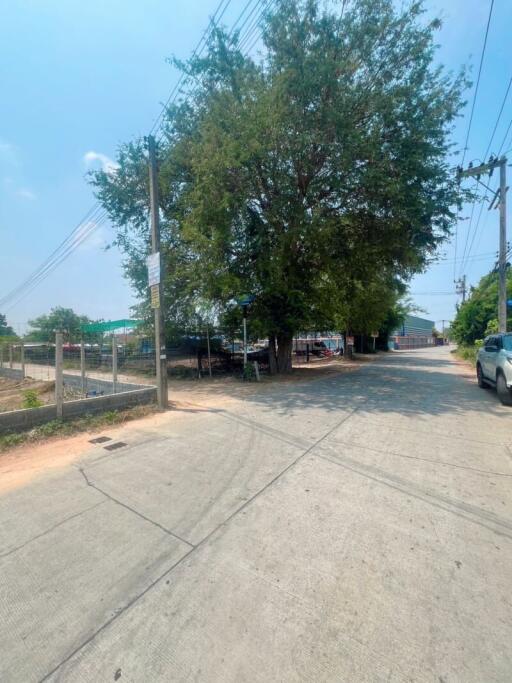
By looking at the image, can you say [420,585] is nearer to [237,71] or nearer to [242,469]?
[242,469]

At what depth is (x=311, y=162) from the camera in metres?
11.7

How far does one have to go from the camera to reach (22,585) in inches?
92.2

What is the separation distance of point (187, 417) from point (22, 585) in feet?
15.6

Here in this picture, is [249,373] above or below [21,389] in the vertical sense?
above

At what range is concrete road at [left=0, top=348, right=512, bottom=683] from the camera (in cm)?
176

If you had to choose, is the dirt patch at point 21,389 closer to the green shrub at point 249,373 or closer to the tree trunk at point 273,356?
the green shrub at point 249,373

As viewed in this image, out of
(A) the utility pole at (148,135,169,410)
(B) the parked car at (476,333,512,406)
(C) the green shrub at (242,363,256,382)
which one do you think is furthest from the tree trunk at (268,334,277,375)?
(B) the parked car at (476,333,512,406)

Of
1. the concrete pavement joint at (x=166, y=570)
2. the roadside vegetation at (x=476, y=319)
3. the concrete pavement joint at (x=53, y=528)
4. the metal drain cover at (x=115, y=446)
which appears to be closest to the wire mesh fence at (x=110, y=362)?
the metal drain cover at (x=115, y=446)

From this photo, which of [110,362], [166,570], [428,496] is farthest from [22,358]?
[428,496]

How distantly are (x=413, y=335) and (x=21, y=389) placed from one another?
2802 inches

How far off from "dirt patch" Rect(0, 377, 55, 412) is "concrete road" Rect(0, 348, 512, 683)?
673 centimetres

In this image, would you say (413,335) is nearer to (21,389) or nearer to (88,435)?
(21,389)

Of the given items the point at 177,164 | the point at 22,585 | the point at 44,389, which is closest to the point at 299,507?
the point at 22,585

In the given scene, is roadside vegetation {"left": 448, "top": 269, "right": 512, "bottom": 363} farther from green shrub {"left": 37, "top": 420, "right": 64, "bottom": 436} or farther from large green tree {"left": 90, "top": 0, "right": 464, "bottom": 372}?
green shrub {"left": 37, "top": 420, "right": 64, "bottom": 436}
